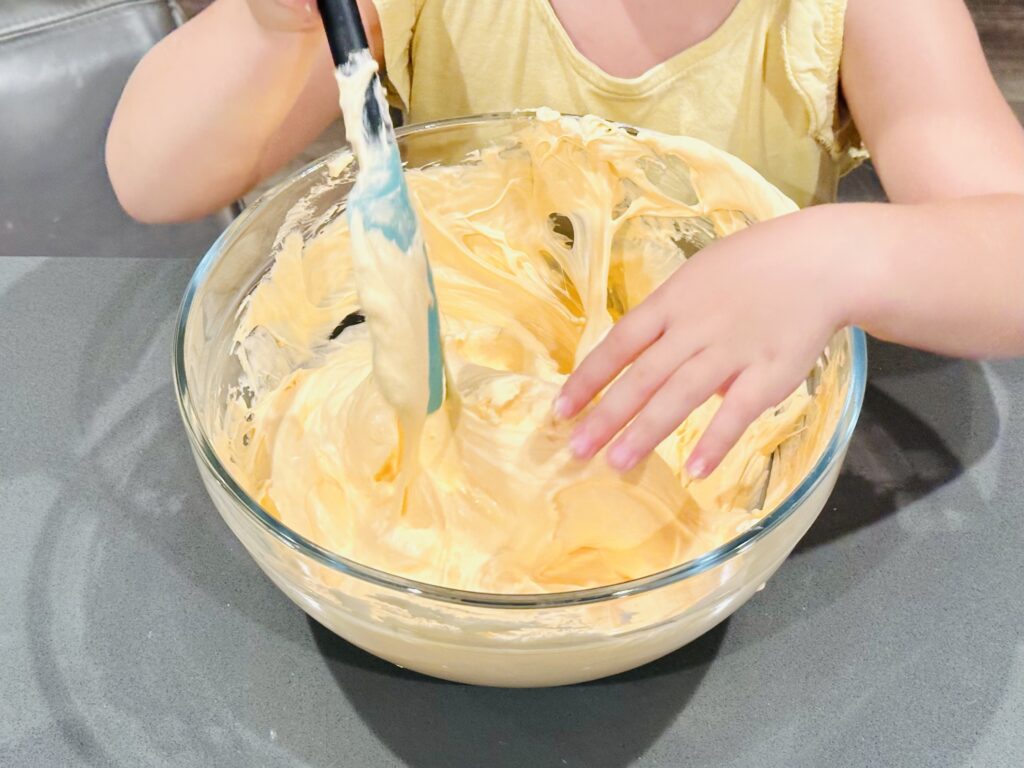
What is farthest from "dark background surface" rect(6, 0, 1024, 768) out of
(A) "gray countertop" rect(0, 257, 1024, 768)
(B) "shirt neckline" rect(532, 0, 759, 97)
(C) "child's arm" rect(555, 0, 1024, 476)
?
(B) "shirt neckline" rect(532, 0, 759, 97)

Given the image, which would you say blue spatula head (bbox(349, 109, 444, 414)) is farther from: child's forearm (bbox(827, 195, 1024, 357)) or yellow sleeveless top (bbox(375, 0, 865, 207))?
yellow sleeveless top (bbox(375, 0, 865, 207))

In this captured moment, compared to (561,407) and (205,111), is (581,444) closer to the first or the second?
(561,407)

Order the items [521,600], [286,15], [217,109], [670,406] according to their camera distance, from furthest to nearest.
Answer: [217,109] < [286,15] < [670,406] < [521,600]

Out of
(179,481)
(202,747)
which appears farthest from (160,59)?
(202,747)

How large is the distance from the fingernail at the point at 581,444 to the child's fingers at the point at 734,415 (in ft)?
0.20

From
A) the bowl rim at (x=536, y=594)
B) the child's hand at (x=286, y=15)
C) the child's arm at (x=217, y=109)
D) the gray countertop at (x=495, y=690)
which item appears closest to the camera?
the bowl rim at (x=536, y=594)

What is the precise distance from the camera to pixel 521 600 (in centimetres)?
42

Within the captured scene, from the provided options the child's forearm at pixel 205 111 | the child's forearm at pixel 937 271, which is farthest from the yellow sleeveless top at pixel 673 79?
the child's forearm at pixel 937 271

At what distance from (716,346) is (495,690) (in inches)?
9.8

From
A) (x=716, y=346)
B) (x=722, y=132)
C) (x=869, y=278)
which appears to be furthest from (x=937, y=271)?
(x=722, y=132)

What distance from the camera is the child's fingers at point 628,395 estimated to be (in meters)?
0.54

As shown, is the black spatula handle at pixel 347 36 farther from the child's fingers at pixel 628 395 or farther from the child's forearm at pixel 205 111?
the child's forearm at pixel 205 111

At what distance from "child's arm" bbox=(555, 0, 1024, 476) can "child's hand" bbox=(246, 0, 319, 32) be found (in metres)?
0.35

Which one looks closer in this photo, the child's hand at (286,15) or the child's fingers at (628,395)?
the child's fingers at (628,395)
